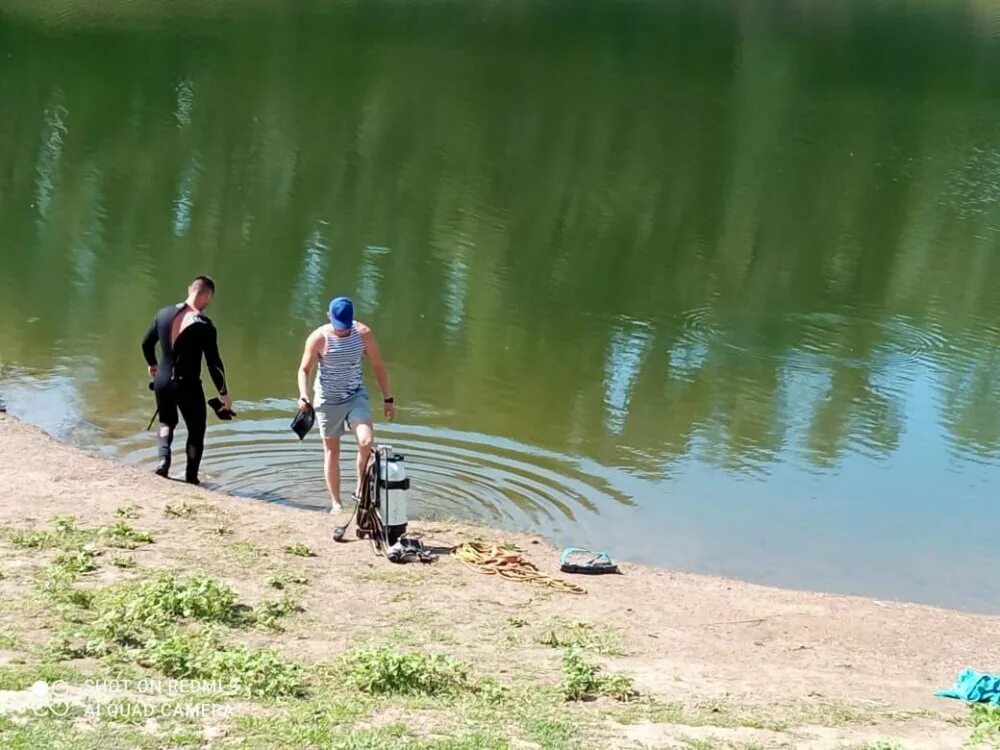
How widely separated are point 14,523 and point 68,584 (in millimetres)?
1648

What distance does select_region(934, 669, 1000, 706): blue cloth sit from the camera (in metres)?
8.73

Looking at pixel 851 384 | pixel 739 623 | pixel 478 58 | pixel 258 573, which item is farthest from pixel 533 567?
pixel 478 58

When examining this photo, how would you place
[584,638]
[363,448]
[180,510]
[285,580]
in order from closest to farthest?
[584,638] → [285,580] → [180,510] → [363,448]

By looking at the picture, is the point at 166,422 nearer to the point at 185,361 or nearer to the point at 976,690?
the point at 185,361

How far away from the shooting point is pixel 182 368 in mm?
12016

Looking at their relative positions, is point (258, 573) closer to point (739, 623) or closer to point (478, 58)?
point (739, 623)

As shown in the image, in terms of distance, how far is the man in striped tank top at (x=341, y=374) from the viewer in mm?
11242

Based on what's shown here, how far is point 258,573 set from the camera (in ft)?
31.8

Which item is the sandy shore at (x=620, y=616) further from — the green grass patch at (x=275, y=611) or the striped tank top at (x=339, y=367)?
the striped tank top at (x=339, y=367)

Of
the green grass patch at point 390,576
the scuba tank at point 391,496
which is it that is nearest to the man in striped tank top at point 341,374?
the scuba tank at point 391,496

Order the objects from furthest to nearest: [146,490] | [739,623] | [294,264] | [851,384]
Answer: [294,264], [851,384], [146,490], [739,623]

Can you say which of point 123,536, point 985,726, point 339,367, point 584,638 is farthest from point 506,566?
point 985,726

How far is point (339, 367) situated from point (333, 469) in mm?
1021

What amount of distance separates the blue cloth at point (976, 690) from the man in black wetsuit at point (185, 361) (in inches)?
251
